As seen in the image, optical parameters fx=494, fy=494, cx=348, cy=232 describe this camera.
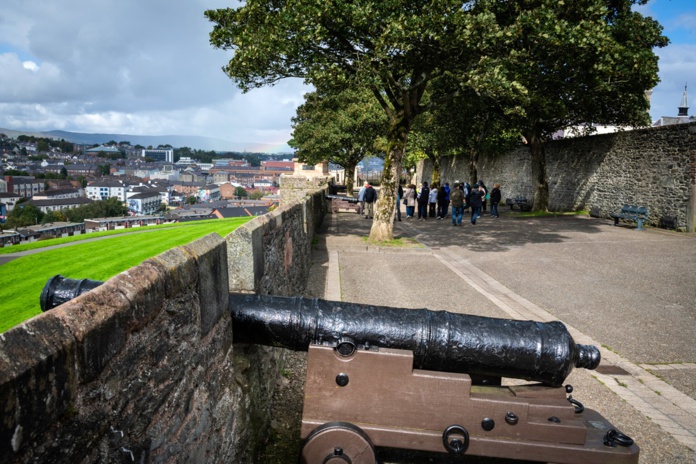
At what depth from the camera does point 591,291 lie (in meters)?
8.48

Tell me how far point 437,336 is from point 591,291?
6544 millimetres

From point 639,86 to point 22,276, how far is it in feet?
71.4

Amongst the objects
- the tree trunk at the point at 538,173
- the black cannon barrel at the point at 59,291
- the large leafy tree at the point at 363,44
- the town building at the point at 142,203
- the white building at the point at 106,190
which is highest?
the large leafy tree at the point at 363,44

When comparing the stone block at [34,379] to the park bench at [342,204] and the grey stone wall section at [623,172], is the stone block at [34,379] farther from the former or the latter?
the park bench at [342,204]

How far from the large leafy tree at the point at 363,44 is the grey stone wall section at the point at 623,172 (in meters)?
8.64

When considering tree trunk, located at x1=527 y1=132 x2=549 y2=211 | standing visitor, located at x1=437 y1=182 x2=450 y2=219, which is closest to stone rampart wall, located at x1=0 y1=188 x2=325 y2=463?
standing visitor, located at x1=437 y1=182 x2=450 y2=219

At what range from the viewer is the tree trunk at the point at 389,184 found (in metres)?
12.8

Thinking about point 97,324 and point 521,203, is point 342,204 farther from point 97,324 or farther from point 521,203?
point 97,324

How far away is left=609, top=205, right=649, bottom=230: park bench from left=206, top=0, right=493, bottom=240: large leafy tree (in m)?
8.64

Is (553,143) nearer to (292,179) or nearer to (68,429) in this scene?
(292,179)

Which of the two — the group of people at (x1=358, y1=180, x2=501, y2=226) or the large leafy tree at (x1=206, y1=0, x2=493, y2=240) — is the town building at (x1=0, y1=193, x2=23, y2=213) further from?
the large leafy tree at (x1=206, y1=0, x2=493, y2=240)

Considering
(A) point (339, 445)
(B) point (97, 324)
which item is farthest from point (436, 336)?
(B) point (97, 324)

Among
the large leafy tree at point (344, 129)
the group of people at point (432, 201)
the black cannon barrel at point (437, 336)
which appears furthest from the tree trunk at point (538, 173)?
the black cannon barrel at point (437, 336)

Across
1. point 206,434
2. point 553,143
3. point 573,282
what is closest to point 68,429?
point 206,434
